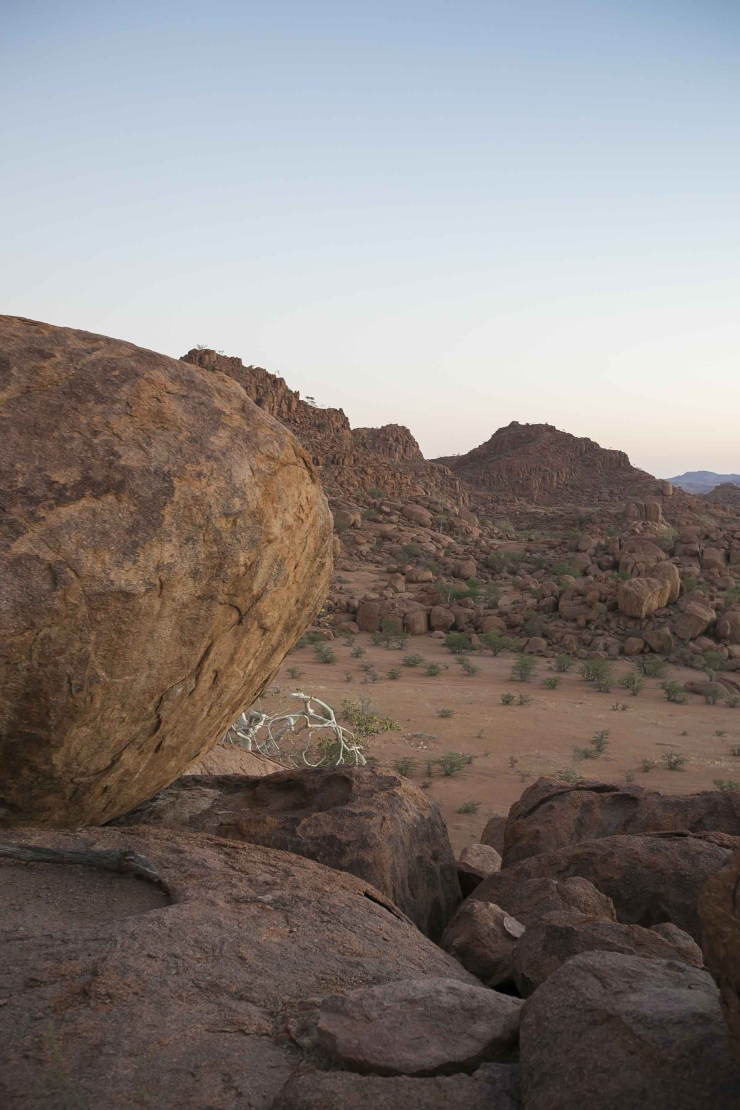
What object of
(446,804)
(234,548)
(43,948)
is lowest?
(446,804)

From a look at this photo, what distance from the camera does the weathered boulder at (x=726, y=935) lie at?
156cm

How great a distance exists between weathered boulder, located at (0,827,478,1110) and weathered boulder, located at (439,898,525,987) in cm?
20

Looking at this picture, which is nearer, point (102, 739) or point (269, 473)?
point (102, 739)

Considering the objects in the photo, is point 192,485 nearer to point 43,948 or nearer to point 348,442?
point 43,948

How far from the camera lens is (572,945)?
8.82 feet

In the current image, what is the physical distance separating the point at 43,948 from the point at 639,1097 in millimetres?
1737

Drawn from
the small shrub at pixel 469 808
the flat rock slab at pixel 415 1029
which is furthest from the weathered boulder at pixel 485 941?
the small shrub at pixel 469 808

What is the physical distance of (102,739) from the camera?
3.20 m

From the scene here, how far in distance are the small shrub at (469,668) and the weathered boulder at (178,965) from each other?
1070 centimetres

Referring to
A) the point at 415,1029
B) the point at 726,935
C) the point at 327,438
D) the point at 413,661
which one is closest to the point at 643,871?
the point at 415,1029

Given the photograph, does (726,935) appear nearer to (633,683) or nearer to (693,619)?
(633,683)

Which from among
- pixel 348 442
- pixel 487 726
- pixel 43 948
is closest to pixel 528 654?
pixel 487 726

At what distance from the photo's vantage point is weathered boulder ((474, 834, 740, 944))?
362 cm

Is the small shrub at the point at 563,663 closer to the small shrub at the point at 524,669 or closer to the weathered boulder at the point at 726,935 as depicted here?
the small shrub at the point at 524,669
